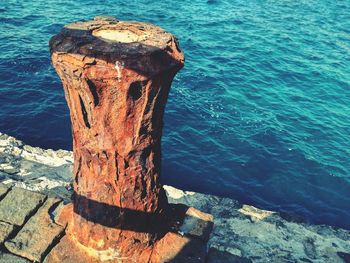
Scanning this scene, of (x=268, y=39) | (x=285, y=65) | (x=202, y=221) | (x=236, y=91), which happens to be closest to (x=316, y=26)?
(x=268, y=39)

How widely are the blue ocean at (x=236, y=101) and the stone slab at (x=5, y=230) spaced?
23.8 ft

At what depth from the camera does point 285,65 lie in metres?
16.7

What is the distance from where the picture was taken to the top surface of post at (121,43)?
105 inches

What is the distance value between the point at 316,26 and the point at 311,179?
12020mm

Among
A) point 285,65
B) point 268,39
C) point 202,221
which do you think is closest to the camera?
point 202,221

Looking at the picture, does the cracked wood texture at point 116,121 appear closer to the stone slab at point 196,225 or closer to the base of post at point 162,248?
the base of post at point 162,248

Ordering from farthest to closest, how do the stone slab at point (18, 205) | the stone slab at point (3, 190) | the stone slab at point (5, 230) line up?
the stone slab at point (3, 190) < the stone slab at point (18, 205) < the stone slab at point (5, 230)

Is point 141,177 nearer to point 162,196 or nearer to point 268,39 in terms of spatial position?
point 162,196

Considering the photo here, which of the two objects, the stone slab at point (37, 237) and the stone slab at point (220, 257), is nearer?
the stone slab at point (37, 237)

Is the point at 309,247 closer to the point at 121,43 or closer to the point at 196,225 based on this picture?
the point at 196,225

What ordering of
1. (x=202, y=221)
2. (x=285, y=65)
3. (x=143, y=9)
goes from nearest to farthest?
(x=202, y=221)
(x=285, y=65)
(x=143, y=9)

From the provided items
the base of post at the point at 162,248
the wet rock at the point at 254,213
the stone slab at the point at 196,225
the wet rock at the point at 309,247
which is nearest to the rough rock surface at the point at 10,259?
the base of post at the point at 162,248

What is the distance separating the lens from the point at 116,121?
2855 millimetres

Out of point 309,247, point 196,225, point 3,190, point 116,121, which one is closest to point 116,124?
point 116,121
